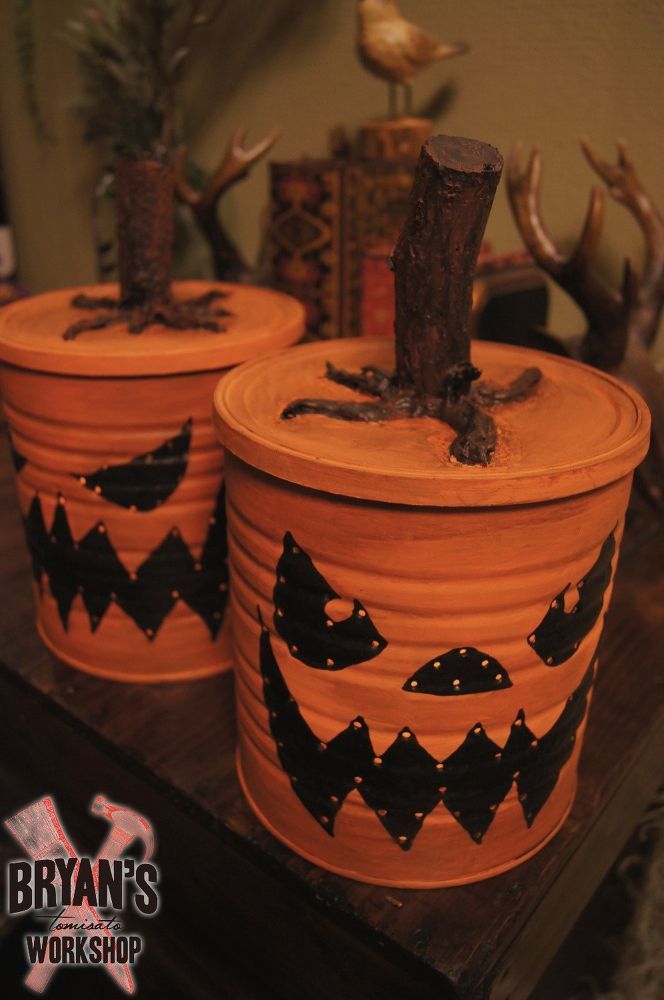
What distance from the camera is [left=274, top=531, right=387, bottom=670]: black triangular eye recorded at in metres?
0.63

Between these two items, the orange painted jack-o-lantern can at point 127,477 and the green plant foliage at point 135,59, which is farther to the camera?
the green plant foliage at point 135,59

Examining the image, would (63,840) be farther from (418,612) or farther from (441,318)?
(441,318)

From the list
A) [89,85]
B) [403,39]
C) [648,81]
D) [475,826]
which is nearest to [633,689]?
[475,826]

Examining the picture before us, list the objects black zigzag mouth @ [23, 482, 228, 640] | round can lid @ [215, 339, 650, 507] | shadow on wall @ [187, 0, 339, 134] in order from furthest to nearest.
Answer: shadow on wall @ [187, 0, 339, 134] → black zigzag mouth @ [23, 482, 228, 640] → round can lid @ [215, 339, 650, 507]

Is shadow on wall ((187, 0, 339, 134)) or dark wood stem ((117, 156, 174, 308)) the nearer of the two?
dark wood stem ((117, 156, 174, 308))

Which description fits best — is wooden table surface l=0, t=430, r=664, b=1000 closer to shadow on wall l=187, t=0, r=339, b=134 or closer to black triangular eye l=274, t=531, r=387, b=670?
black triangular eye l=274, t=531, r=387, b=670

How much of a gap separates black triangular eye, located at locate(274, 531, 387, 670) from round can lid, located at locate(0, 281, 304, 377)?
28 centimetres

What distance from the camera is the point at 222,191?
1355 mm

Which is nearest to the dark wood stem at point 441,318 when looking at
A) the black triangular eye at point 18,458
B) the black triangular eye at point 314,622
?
the black triangular eye at point 314,622

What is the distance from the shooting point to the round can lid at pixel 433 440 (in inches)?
22.4

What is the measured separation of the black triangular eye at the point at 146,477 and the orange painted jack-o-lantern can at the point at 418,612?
146 millimetres

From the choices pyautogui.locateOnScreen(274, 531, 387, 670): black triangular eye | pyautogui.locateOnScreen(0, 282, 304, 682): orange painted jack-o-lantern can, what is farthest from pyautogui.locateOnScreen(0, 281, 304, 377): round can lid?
pyautogui.locateOnScreen(274, 531, 387, 670): black triangular eye

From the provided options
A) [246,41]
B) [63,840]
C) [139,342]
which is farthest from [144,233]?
[246,41]

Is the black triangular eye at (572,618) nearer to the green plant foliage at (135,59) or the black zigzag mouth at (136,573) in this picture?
the black zigzag mouth at (136,573)
